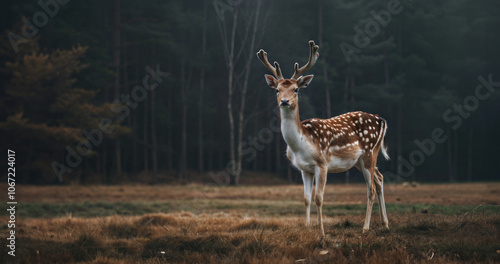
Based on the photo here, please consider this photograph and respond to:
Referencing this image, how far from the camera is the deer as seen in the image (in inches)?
279

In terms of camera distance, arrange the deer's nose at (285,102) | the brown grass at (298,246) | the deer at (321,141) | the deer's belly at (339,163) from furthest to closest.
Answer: the deer's belly at (339,163) < the deer at (321,141) < the deer's nose at (285,102) < the brown grass at (298,246)

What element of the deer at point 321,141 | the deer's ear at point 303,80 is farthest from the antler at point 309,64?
the deer's ear at point 303,80

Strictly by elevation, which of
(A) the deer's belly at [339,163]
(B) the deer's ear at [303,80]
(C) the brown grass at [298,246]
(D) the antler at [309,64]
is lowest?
(C) the brown grass at [298,246]

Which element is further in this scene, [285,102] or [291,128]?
[291,128]

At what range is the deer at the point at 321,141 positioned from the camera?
7.09 meters

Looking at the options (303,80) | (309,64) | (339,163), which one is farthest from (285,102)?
(339,163)

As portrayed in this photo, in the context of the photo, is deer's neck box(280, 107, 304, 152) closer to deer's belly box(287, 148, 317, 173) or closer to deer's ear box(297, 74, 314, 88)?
deer's belly box(287, 148, 317, 173)

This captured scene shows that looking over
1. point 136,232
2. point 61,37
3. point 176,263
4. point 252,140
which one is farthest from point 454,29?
point 176,263

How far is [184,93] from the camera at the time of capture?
33.5 meters

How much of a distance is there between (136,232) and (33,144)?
1838 centimetres

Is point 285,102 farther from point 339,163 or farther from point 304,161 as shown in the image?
point 339,163

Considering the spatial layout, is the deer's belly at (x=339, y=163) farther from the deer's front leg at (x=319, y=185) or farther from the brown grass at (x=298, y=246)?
the brown grass at (x=298, y=246)

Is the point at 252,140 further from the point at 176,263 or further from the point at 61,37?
the point at 176,263

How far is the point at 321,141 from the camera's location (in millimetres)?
7406
